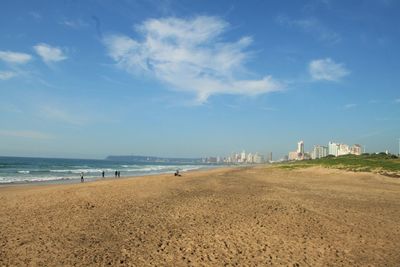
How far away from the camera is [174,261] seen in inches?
360

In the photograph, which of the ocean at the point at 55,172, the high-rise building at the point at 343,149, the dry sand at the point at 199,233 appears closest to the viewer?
the dry sand at the point at 199,233

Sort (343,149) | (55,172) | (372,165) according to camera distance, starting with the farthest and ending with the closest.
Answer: (343,149), (55,172), (372,165)

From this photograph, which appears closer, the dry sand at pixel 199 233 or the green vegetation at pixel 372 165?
the dry sand at pixel 199 233

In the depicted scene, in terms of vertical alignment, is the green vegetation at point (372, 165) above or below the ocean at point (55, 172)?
above

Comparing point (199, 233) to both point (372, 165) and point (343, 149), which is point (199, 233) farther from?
point (343, 149)

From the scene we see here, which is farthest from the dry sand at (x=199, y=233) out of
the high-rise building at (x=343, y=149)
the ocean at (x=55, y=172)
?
the high-rise building at (x=343, y=149)

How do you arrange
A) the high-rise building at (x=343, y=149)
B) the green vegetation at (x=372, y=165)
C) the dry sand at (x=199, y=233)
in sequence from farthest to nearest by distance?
the high-rise building at (x=343, y=149) < the green vegetation at (x=372, y=165) < the dry sand at (x=199, y=233)

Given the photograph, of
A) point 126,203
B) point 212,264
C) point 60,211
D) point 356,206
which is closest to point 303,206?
point 356,206

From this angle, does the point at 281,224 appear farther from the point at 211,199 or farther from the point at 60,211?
the point at 60,211

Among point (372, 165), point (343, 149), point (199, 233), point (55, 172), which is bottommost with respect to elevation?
point (55, 172)

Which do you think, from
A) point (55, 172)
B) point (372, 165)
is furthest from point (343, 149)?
point (55, 172)

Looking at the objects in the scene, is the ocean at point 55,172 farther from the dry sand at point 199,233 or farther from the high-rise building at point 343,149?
the high-rise building at point 343,149

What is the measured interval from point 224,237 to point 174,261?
2.69 metres

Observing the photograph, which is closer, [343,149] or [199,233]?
[199,233]
